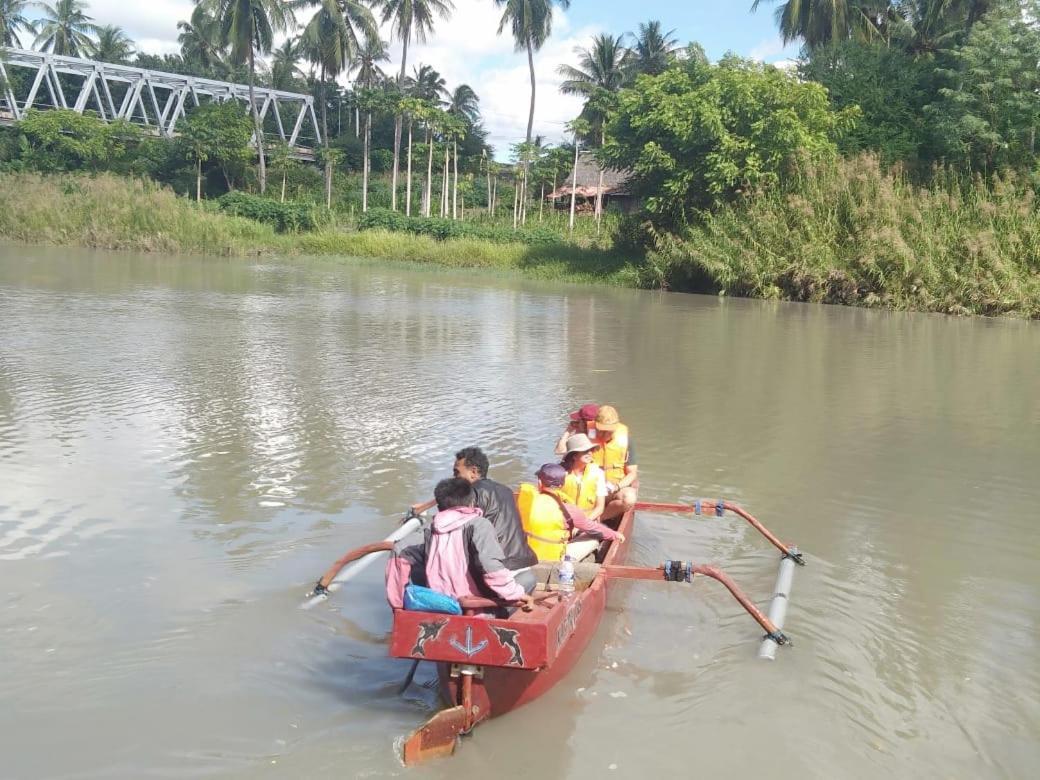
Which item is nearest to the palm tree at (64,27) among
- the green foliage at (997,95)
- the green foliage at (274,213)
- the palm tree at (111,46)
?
the palm tree at (111,46)

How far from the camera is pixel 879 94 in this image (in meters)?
32.9

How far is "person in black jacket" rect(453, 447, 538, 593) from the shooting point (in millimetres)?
5016

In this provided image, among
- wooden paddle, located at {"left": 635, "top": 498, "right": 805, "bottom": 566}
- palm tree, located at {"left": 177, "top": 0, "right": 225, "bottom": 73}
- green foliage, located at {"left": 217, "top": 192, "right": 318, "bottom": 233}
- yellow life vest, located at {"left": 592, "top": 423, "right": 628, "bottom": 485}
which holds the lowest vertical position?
wooden paddle, located at {"left": 635, "top": 498, "right": 805, "bottom": 566}

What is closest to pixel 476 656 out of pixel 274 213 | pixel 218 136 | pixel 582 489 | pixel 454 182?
pixel 582 489

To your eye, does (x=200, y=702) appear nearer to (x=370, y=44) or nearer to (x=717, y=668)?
(x=717, y=668)

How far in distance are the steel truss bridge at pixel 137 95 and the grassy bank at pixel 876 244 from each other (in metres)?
33.5

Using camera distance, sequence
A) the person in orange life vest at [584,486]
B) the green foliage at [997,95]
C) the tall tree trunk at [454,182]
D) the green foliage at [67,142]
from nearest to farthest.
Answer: the person in orange life vest at [584,486], the green foliage at [997,95], the green foliage at [67,142], the tall tree trunk at [454,182]

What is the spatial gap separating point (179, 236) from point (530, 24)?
2293 centimetres

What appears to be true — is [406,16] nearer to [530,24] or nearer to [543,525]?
[530,24]

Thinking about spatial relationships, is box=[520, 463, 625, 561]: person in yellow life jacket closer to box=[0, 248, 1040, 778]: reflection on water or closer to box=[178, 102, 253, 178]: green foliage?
box=[0, 248, 1040, 778]: reflection on water

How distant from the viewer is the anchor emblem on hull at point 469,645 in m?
4.24

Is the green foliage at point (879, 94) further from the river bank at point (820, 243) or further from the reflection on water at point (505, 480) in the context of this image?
the reflection on water at point (505, 480)

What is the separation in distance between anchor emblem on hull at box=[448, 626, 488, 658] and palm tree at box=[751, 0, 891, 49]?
3976cm

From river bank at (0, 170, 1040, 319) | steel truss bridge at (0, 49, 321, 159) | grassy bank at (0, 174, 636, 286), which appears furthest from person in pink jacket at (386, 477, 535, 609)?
steel truss bridge at (0, 49, 321, 159)
